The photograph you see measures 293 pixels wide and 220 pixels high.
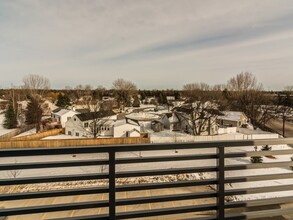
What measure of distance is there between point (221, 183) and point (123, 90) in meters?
42.1

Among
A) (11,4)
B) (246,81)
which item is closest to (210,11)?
(11,4)

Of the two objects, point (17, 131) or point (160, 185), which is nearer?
point (160, 185)

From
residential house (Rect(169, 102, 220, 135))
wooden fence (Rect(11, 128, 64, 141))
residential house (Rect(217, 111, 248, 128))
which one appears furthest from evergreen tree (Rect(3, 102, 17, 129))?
residential house (Rect(217, 111, 248, 128))

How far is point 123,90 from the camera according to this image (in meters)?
43.1

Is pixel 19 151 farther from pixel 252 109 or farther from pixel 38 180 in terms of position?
pixel 252 109

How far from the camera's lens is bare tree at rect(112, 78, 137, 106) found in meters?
42.4

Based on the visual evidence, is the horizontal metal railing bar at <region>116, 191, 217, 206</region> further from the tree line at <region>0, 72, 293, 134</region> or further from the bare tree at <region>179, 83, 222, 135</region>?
the tree line at <region>0, 72, 293, 134</region>

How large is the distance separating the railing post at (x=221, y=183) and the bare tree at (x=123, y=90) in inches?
1592

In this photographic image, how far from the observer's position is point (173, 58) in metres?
16.6

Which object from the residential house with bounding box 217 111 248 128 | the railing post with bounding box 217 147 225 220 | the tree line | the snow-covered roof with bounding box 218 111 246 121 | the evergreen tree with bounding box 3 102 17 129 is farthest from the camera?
the evergreen tree with bounding box 3 102 17 129

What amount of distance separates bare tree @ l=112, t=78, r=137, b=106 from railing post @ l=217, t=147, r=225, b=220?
40427 millimetres

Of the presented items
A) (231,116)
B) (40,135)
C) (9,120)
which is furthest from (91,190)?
(9,120)

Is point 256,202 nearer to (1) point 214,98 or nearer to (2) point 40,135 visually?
(2) point 40,135

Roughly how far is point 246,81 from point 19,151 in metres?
29.7
